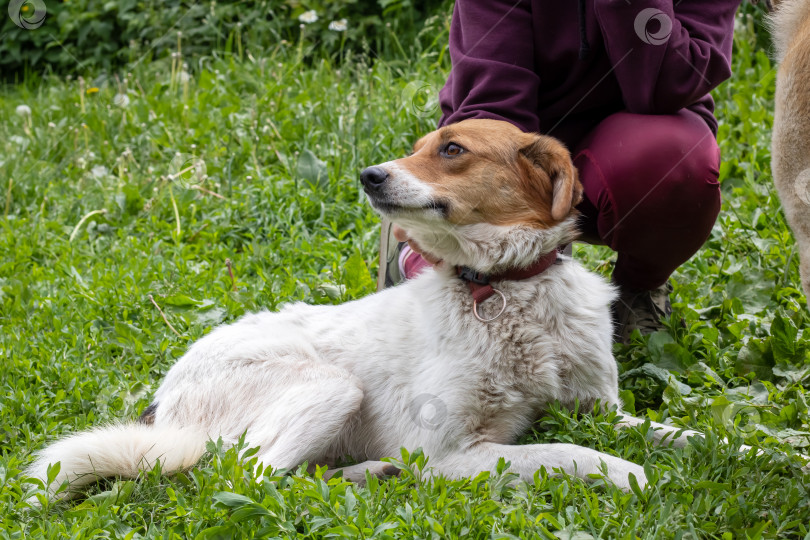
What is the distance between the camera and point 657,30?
10.1ft

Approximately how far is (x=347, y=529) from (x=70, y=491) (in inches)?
39.2

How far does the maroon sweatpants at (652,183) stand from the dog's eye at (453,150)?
65 cm

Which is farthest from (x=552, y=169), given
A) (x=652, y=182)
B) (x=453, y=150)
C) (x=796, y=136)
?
(x=796, y=136)

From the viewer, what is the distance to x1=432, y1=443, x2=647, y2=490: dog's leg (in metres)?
2.51

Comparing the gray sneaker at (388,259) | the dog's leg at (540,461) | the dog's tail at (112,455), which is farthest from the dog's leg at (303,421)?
the gray sneaker at (388,259)

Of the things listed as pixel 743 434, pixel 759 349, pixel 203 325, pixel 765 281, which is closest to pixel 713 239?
pixel 765 281

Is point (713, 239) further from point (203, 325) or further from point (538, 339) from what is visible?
point (203, 325)

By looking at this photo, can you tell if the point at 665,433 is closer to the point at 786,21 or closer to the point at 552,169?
the point at 552,169

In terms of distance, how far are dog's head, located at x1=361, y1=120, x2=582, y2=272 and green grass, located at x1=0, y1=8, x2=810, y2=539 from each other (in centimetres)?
59

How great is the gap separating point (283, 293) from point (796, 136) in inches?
104

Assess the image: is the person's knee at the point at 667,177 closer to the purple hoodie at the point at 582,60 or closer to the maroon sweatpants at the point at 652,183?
the maroon sweatpants at the point at 652,183

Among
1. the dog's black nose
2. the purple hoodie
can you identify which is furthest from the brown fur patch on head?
the purple hoodie

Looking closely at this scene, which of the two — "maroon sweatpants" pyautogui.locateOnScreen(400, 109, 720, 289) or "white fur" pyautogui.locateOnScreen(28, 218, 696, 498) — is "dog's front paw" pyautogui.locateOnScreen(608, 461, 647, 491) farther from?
"maroon sweatpants" pyautogui.locateOnScreen(400, 109, 720, 289)

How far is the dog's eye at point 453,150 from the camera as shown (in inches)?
115
